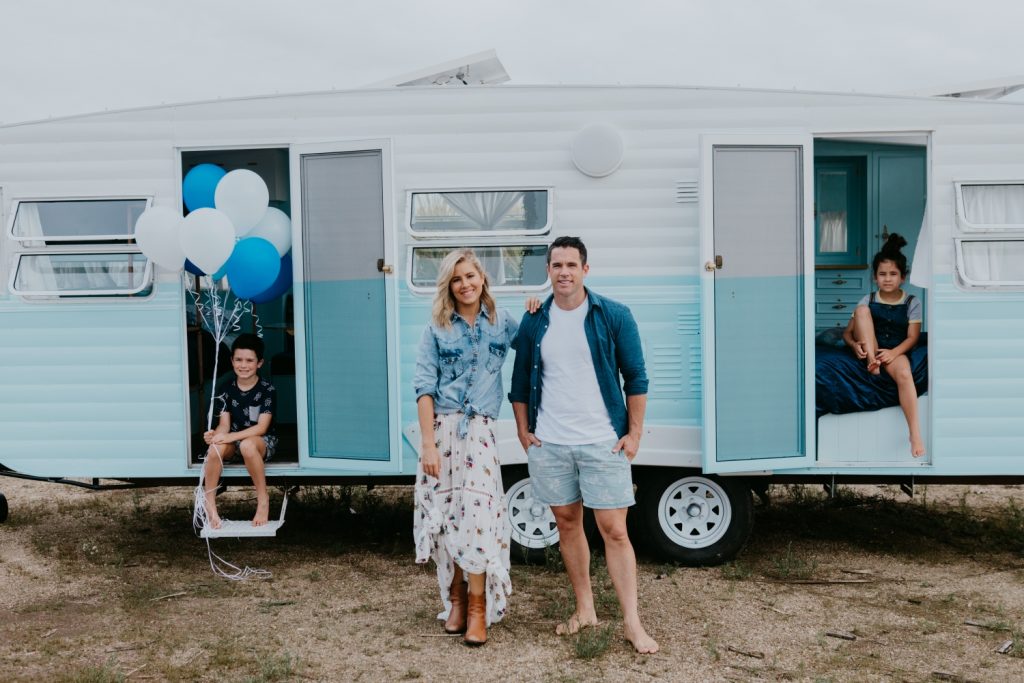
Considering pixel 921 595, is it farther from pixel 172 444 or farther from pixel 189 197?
pixel 189 197

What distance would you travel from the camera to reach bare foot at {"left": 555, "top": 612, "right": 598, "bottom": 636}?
4492 mm

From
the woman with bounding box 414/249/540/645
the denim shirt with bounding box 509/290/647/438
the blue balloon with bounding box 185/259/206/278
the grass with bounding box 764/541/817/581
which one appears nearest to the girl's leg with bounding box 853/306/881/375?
the grass with bounding box 764/541/817/581

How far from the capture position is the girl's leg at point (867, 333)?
5.57 metres

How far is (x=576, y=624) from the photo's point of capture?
4500 millimetres

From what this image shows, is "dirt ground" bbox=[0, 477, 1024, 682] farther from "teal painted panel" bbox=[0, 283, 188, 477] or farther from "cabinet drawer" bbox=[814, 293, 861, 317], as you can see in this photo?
"cabinet drawer" bbox=[814, 293, 861, 317]

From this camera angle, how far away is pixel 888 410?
18.0 ft

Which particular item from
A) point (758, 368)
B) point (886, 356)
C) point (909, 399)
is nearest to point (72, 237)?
point (758, 368)

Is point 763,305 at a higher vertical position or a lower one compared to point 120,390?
higher

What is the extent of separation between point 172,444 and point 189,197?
153 centimetres

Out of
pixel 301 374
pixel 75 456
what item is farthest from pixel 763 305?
pixel 75 456

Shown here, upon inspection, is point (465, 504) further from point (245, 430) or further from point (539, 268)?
point (245, 430)

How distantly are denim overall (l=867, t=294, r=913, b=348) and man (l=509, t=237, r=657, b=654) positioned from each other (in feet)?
7.75

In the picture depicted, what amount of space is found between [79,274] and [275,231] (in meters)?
1.26

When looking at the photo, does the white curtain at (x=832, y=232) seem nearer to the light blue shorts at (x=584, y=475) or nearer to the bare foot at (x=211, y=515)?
the light blue shorts at (x=584, y=475)
